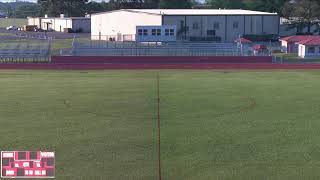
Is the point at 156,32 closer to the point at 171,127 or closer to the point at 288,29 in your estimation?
the point at 288,29

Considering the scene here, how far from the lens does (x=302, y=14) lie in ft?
254

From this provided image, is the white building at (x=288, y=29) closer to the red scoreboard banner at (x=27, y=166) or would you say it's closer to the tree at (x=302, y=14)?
the tree at (x=302, y=14)

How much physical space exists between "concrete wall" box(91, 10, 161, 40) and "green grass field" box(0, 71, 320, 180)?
39673 mm

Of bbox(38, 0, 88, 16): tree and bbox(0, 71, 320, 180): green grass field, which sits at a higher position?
bbox(38, 0, 88, 16): tree

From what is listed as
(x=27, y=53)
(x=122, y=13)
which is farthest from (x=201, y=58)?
(x=122, y=13)

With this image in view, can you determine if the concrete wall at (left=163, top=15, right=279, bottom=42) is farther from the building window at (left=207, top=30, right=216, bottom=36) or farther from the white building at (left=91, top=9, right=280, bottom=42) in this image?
the building window at (left=207, top=30, right=216, bottom=36)

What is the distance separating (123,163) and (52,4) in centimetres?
14056

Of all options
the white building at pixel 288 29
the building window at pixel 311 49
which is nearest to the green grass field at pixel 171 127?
the building window at pixel 311 49

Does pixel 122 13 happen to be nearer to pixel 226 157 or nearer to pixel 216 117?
pixel 216 117

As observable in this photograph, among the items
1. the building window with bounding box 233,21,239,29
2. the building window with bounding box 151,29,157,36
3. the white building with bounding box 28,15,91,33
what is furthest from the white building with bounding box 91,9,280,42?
the white building with bounding box 28,15,91,33

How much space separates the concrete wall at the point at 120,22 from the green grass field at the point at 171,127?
39673 millimetres

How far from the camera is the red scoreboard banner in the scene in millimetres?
12379

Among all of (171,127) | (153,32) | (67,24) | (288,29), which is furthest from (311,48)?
(67,24)

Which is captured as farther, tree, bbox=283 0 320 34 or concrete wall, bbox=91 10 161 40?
tree, bbox=283 0 320 34
